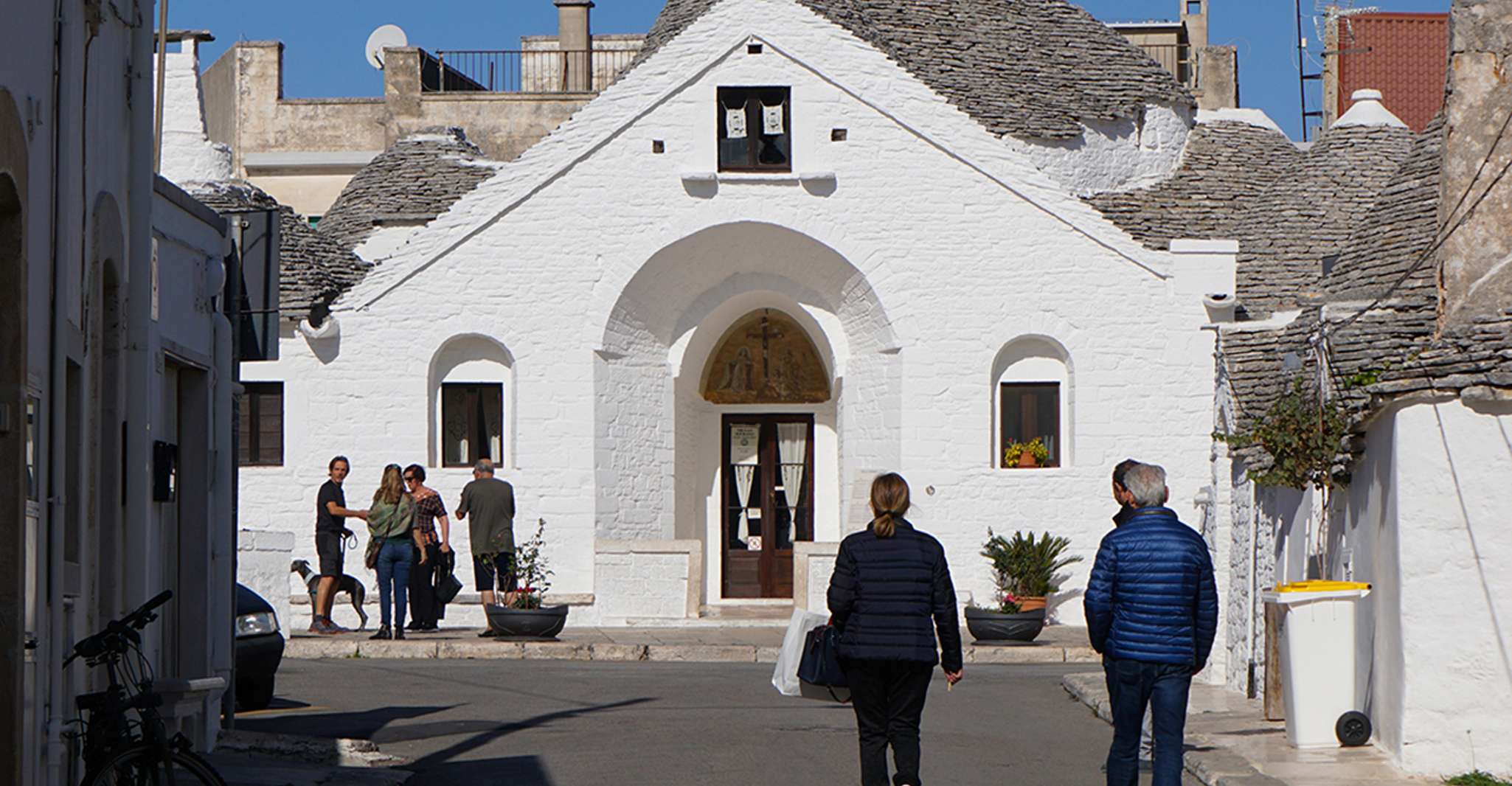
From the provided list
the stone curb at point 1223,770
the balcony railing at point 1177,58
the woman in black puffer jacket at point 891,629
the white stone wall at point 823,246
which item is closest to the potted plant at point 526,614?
the white stone wall at point 823,246

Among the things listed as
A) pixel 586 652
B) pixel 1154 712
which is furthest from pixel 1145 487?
pixel 586 652

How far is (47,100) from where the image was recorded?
854cm

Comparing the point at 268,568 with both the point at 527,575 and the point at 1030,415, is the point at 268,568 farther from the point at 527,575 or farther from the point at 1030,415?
the point at 1030,415

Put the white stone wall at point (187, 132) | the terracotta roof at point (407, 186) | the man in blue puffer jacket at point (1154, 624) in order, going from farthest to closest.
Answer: the terracotta roof at point (407, 186) < the white stone wall at point (187, 132) < the man in blue puffer jacket at point (1154, 624)

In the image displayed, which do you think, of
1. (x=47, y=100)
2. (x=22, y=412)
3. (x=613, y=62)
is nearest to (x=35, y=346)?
(x=22, y=412)

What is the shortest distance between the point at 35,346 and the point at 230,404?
5493 mm

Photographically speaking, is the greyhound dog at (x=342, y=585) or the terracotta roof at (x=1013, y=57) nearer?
the greyhound dog at (x=342, y=585)

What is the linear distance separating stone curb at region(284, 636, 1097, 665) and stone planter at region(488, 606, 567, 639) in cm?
22

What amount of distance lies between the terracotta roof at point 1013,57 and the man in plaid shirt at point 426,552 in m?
12.0

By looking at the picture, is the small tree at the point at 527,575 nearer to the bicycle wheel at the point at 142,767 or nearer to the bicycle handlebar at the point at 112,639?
the bicycle handlebar at the point at 112,639

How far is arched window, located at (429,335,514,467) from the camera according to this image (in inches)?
1066

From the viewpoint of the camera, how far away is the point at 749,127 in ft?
88.2

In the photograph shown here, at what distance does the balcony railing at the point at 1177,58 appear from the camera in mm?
49219

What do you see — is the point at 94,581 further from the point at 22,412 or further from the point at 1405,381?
the point at 1405,381
